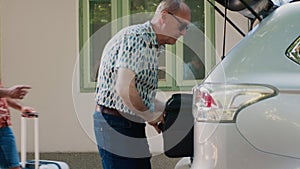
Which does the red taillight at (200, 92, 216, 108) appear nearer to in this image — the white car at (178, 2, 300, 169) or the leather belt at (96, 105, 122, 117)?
the white car at (178, 2, 300, 169)

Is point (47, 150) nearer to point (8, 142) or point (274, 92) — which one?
point (8, 142)

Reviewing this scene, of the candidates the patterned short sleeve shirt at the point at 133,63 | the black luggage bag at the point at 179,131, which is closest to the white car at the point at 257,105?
the black luggage bag at the point at 179,131

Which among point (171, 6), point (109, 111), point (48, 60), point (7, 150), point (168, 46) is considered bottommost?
point (7, 150)

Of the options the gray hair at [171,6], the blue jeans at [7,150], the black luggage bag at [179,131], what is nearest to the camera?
the black luggage bag at [179,131]

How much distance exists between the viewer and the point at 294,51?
279cm

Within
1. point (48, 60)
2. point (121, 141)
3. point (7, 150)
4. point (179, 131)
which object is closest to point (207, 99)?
point (179, 131)

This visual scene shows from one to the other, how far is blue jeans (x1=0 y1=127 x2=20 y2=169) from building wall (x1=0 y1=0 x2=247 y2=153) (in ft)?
10.0

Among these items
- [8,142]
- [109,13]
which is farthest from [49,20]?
[8,142]

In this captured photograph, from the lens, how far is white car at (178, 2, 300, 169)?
105 inches

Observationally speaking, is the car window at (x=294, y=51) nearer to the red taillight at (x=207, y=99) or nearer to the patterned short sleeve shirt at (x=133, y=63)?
the red taillight at (x=207, y=99)

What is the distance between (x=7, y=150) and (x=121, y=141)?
3.87ft

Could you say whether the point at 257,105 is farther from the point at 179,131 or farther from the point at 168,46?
the point at 168,46

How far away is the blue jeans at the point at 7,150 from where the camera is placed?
411 cm

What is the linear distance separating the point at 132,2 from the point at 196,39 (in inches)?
40.5
